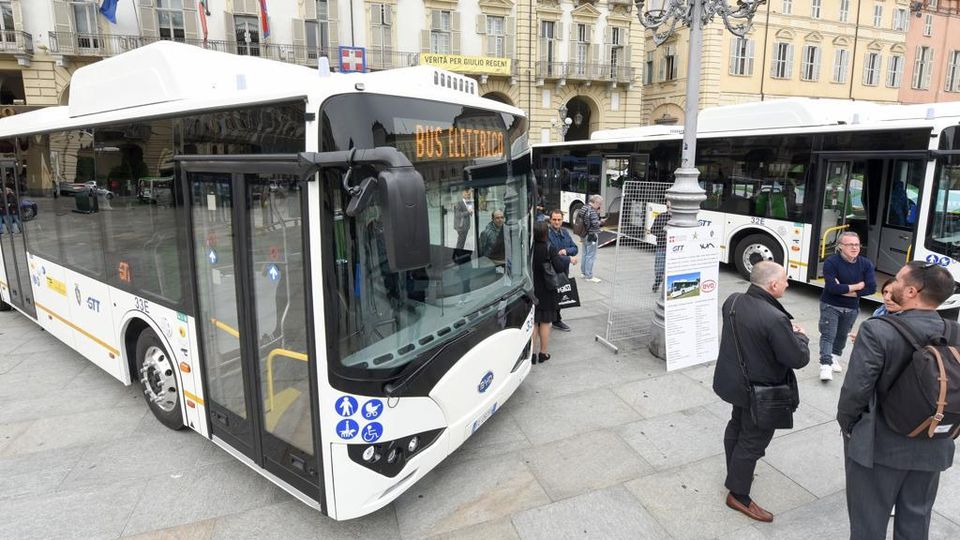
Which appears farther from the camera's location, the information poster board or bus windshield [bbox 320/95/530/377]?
the information poster board

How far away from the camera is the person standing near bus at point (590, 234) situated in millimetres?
10312

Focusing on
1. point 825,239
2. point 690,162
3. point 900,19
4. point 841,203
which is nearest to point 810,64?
point 900,19

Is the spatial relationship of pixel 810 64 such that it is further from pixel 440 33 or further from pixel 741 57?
pixel 440 33

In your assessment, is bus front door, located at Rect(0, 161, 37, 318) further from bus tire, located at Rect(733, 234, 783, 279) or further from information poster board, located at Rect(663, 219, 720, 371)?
bus tire, located at Rect(733, 234, 783, 279)

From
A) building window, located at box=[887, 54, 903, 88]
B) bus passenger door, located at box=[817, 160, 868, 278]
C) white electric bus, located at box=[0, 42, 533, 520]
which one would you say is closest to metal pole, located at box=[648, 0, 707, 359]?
white electric bus, located at box=[0, 42, 533, 520]

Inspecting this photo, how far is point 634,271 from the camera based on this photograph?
8.75 m

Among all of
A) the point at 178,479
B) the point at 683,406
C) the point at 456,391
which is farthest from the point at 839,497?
the point at 178,479

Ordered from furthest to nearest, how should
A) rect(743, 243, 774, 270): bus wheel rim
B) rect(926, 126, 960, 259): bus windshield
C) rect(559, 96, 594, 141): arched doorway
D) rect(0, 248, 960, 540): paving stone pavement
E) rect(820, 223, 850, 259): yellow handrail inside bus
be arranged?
rect(559, 96, 594, 141): arched doorway < rect(743, 243, 774, 270): bus wheel rim < rect(820, 223, 850, 259): yellow handrail inside bus < rect(926, 126, 960, 259): bus windshield < rect(0, 248, 960, 540): paving stone pavement

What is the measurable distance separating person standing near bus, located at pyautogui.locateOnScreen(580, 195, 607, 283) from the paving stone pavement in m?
4.83

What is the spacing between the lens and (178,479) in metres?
4.12

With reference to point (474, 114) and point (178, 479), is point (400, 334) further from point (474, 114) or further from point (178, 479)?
point (178, 479)

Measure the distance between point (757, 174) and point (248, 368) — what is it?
990cm

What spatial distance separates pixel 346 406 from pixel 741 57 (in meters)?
36.4

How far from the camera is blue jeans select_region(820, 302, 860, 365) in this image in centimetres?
573
